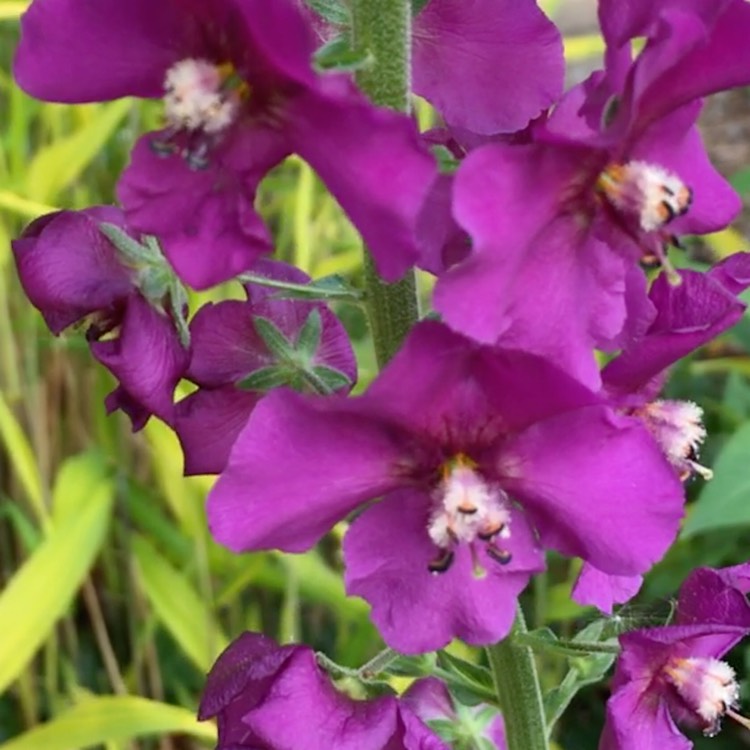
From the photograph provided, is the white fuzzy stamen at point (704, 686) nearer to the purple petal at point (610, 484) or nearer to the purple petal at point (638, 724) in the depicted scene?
the purple petal at point (638, 724)

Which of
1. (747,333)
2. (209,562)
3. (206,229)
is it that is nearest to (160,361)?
(206,229)

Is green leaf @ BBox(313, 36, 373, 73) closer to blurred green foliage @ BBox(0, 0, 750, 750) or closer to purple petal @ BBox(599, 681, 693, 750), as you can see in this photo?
purple petal @ BBox(599, 681, 693, 750)

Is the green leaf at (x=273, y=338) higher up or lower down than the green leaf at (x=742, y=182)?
higher up

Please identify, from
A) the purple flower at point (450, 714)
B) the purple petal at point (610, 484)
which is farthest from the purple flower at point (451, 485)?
the purple flower at point (450, 714)

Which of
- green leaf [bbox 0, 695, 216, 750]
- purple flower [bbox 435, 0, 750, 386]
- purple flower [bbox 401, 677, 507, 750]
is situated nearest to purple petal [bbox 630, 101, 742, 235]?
purple flower [bbox 435, 0, 750, 386]

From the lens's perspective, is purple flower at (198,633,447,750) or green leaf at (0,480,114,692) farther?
green leaf at (0,480,114,692)

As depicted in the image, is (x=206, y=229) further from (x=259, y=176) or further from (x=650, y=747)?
(x=650, y=747)
